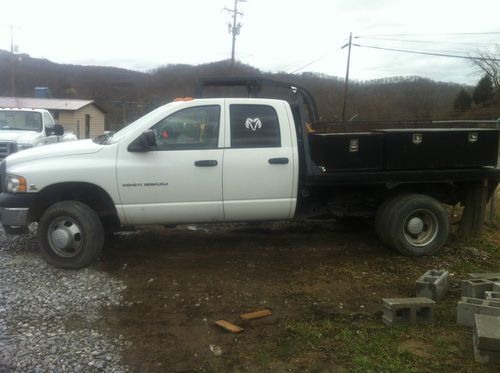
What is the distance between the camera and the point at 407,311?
456 centimetres

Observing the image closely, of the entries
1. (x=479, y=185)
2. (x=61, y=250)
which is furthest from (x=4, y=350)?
(x=479, y=185)

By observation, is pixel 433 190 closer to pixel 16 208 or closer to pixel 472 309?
pixel 472 309

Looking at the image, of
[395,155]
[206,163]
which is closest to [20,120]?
[206,163]

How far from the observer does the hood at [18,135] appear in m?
12.0

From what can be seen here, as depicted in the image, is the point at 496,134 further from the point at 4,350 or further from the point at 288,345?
the point at 4,350

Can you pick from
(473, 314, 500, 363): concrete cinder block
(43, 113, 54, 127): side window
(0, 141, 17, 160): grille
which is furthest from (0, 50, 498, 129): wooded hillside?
(473, 314, 500, 363): concrete cinder block

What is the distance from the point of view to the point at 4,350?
4008 millimetres

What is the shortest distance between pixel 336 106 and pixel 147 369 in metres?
34.9

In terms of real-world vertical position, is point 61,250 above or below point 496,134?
below

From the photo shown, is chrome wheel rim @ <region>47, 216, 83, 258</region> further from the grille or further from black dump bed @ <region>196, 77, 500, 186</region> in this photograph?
the grille

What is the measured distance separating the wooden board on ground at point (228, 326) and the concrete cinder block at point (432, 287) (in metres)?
1.88

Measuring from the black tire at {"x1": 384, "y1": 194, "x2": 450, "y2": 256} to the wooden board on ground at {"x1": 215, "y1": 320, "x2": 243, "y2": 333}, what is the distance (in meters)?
2.86

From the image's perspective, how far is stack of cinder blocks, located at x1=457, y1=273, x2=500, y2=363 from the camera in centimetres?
371

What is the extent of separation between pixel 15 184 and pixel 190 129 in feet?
6.67
